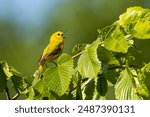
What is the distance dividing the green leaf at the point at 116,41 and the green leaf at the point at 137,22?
0.03 m

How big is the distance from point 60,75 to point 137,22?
261 mm

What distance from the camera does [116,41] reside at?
1867mm

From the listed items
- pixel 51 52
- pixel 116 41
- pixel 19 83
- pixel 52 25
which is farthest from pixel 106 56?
pixel 52 25

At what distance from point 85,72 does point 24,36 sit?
693 inches

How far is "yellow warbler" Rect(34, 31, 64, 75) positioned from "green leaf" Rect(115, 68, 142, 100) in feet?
1.32

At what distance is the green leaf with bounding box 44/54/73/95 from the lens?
6.06 feet

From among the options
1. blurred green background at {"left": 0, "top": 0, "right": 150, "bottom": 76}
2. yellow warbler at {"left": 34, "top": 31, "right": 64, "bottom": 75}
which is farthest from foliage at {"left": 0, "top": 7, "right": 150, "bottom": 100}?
blurred green background at {"left": 0, "top": 0, "right": 150, "bottom": 76}

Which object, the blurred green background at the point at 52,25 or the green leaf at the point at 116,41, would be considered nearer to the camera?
the green leaf at the point at 116,41

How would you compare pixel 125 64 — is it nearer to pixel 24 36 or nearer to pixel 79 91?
pixel 79 91

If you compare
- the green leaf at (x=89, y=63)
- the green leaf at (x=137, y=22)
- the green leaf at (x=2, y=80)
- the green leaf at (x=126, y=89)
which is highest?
the green leaf at (x=137, y=22)

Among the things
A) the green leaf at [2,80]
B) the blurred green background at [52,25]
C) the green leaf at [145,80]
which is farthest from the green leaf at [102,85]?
the blurred green background at [52,25]

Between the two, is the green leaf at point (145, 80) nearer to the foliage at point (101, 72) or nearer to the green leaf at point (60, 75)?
the foliage at point (101, 72)

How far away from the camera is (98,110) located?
1.94 m

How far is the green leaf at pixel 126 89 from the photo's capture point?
6.02ft
